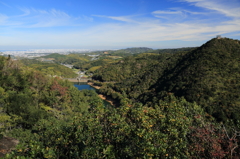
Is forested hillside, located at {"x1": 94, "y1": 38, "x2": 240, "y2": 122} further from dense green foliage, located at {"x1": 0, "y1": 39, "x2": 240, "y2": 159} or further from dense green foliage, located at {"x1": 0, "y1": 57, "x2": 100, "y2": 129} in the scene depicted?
dense green foliage, located at {"x1": 0, "y1": 57, "x2": 100, "y2": 129}

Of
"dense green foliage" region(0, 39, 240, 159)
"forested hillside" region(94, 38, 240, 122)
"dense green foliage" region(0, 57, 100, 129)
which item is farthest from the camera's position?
"forested hillside" region(94, 38, 240, 122)

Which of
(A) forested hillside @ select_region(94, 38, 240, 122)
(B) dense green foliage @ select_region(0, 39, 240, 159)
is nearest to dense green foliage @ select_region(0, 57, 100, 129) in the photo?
(B) dense green foliage @ select_region(0, 39, 240, 159)

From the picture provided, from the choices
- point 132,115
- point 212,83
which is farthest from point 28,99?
point 212,83

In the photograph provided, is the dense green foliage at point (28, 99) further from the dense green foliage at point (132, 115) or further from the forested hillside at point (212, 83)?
the forested hillside at point (212, 83)

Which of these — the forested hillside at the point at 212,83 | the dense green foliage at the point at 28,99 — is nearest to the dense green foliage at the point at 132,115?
the dense green foliage at the point at 28,99

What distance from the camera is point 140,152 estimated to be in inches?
224

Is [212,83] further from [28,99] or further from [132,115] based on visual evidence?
[28,99]

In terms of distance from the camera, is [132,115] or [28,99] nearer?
[132,115]

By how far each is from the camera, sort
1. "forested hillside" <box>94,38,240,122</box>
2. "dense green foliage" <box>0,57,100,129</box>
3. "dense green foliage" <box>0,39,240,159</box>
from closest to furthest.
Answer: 1. "dense green foliage" <box>0,39,240,159</box>
2. "dense green foliage" <box>0,57,100,129</box>
3. "forested hillside" <box>94,38,240,122</box>

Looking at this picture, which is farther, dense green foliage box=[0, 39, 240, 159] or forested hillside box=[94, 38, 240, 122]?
forested hillside box=[94, 38, 240, 122]

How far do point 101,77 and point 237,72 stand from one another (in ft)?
242

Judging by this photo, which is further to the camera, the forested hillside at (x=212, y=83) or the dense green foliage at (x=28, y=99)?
the forested hillside at (x=212, y=83)

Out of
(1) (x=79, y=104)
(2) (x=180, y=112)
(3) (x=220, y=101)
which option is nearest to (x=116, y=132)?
(2) (x=180, y=112)

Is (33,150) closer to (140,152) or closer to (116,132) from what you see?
(116,132)
